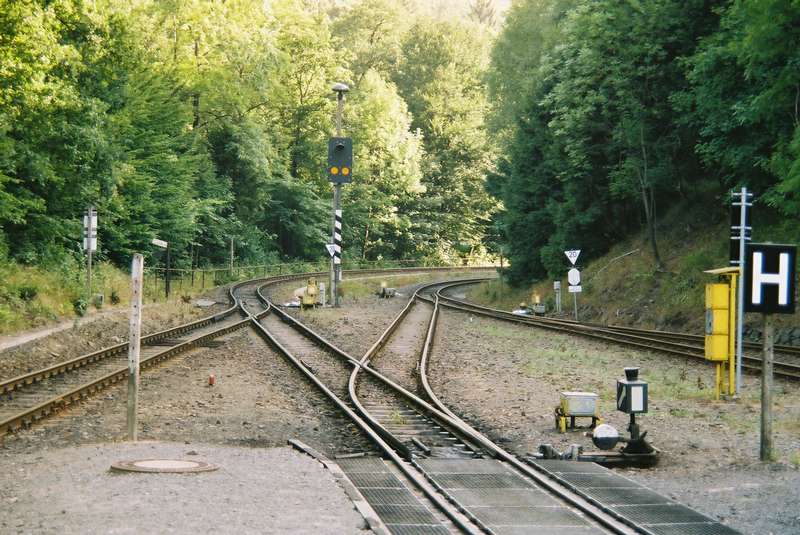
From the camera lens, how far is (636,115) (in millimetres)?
35719

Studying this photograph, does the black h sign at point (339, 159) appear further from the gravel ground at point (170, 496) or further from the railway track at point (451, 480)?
the gravel ground at point (170, 496)

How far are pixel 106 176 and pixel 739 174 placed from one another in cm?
2135

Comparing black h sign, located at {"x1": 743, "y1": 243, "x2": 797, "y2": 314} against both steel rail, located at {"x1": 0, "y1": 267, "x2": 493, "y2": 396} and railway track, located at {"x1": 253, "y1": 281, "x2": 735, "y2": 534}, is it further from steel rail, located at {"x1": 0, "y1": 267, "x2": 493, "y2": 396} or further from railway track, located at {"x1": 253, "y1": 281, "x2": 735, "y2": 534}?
steel rail, located at {"x1": 0, "y1": 267, "x2": 493, "y2": 396}

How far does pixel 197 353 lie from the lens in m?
22.9

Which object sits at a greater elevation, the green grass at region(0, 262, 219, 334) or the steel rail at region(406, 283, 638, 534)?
the green grass at region(0, 262, 219, 334)

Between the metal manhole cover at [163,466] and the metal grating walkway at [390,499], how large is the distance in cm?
153

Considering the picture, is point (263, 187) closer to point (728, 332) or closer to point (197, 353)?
point (197, 353)

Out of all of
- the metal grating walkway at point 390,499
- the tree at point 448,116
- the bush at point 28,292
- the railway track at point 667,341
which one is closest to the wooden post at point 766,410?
the metal grating walkway at point 390,499

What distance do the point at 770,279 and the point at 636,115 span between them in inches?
989

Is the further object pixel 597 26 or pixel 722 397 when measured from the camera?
pixel 597 26

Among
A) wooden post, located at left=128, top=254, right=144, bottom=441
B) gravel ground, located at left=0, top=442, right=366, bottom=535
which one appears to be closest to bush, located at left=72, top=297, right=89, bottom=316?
wooden post, located at left=128, top=254, right=144, bottom=441

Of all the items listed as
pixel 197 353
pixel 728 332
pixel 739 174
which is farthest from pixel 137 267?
pixel 739 174

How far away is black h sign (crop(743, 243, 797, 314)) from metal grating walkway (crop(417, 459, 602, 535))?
11.8 feet

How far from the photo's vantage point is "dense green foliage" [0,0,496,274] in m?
31.2
